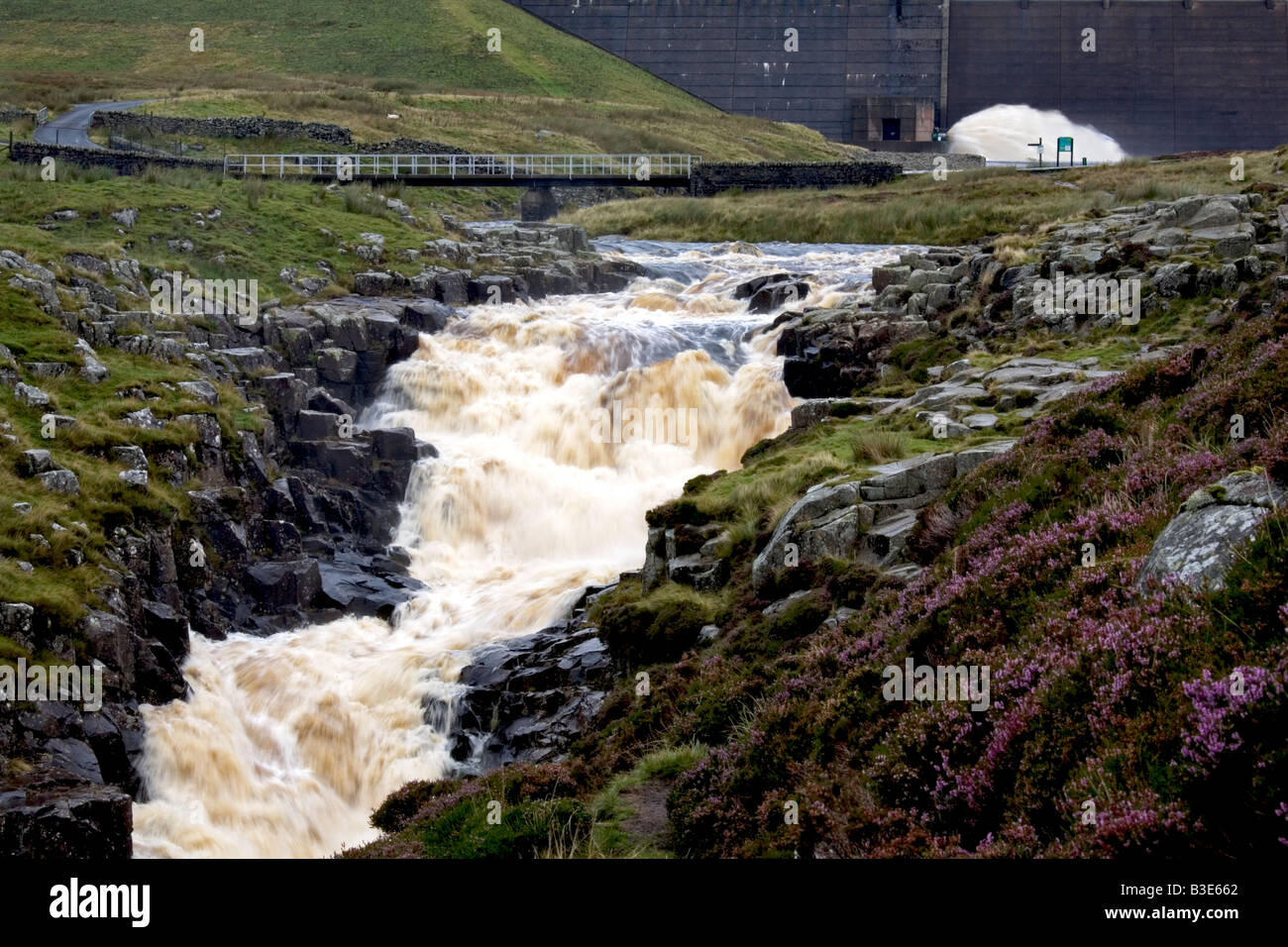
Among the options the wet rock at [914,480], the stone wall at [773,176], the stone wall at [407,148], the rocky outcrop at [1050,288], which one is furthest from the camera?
the stone wall at [407,148]

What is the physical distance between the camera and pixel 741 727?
38.0ft

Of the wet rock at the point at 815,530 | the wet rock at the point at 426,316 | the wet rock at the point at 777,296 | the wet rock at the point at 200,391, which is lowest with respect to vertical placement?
the wet rock at the point at 815,530

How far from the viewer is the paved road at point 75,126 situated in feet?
192

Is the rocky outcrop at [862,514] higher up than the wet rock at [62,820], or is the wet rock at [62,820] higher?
the rocky outcrop at [862,514]

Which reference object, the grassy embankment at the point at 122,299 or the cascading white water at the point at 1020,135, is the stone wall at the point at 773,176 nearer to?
the grassy embankment at the point at 122,299

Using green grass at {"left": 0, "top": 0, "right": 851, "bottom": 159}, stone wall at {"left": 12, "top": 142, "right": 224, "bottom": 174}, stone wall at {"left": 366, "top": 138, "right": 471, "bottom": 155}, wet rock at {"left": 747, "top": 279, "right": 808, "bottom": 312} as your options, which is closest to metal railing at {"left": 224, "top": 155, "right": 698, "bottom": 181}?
stone wall at {"left": 366, "top": 138, "right": 471, "bottom": 155}

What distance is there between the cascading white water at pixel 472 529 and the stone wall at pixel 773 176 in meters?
16.7

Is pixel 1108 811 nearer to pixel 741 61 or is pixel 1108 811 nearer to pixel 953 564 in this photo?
pixel 953 564

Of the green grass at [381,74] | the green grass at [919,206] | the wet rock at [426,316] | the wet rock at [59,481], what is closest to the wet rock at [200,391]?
the wet rock at [59,481]

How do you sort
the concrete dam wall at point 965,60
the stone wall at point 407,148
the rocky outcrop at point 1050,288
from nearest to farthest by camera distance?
1. the rocky outcrop at point 1050,288
2. the stone wall at point 407,148
3. the concrete dam wall at point 965,60

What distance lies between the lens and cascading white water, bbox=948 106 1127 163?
332 feet

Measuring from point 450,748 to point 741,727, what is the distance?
9.33 m

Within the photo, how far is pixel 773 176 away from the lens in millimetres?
65875
